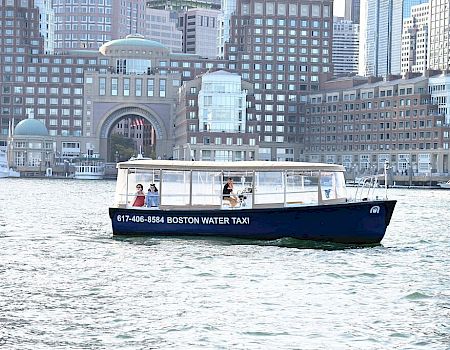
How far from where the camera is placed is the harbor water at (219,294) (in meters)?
24.1

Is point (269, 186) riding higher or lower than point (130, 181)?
lower

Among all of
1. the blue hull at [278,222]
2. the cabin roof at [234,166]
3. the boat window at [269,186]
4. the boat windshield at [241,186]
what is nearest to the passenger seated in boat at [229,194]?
the boat windshield at [241,186]

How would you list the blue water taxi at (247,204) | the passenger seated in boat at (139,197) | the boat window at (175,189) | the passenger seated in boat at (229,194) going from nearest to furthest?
the blue water taxi at (247,204), the passenger seated in boat at (229,194), the boat window at (175,189), the passenger seated in boat at (139,197)

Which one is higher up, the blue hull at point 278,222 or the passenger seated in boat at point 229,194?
the passenger seated in boat at point 229,194

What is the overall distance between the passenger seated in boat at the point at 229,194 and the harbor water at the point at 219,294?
2.82 metres

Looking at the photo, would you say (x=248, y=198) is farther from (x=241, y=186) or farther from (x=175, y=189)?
(x=175, y=189)

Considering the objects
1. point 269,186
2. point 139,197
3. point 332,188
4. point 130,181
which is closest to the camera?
point 269,186

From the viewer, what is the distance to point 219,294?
30.0 m

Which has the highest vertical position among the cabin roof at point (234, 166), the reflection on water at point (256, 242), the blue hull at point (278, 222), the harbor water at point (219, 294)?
the cabin roof at point (234, 166)

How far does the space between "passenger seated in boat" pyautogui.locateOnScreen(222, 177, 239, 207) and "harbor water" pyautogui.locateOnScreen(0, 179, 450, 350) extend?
2.82m

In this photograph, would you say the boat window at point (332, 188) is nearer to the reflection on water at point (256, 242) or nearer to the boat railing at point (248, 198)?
the boat railing at point (248, 198)

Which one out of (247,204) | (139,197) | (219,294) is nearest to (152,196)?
(139,197)

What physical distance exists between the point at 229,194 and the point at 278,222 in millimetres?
2967

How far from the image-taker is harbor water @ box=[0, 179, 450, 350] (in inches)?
948
